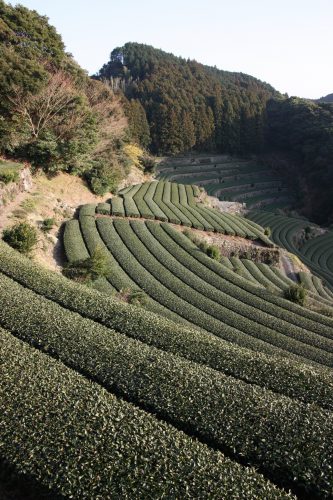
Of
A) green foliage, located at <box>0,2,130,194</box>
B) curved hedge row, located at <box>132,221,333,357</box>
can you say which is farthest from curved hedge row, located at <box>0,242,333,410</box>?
green foliage, located at <box>0,2,130,194</box>

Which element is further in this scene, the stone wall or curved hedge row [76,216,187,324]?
the stone wall

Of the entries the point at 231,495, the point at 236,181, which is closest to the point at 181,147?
the point at 236,181

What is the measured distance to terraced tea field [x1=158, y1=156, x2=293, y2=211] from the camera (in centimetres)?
9212

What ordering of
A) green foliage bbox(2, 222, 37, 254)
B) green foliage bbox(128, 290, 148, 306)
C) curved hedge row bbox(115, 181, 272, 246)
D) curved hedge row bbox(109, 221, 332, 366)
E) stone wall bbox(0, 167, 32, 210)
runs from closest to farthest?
curved hedge row bbox(109, 221, 332, 366)
green foliage bbox(128, 290, 148, 306)
green foliage bbox(2, 222, 37, 254)
stone wall bbox(0, 167, 32, 210)
curved hedge row bbox(115, 181, 272, 246)

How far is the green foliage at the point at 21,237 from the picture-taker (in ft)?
79.7

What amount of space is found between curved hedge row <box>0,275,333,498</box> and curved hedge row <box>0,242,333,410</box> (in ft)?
4.70

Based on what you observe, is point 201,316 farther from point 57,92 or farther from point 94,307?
point 57,92

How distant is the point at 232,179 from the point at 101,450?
98.6m

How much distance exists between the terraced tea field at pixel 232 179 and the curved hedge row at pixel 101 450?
7877cm

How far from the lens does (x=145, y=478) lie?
8.18 metres

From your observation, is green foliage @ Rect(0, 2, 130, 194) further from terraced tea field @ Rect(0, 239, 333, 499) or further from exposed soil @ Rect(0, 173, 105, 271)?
terraced tea field @ Rect(0, 239, 333, 499)

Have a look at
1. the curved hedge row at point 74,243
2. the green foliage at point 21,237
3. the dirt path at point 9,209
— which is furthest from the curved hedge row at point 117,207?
the green foliage at point 21,237

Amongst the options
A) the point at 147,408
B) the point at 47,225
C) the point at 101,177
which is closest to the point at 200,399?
the point at 147,408

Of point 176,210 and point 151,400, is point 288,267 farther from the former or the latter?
point 151,400
